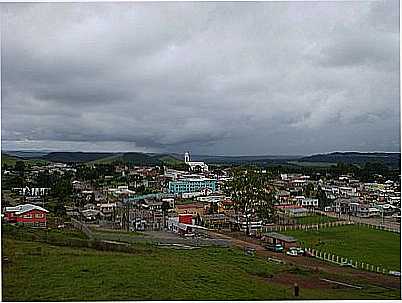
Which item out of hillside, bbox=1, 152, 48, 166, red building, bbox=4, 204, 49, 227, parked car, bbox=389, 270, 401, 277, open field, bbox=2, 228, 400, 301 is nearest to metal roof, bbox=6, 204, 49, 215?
red building, bbox=4, 204, 49, 227

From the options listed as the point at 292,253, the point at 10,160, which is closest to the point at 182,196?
the point at 292,253

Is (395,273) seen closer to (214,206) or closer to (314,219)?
(314,219)

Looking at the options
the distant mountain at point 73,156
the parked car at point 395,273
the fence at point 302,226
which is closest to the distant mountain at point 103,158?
the distant mountain at point 73,156

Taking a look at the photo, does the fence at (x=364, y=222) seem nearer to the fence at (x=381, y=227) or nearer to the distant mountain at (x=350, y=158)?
the fence at (x=381, y=227)

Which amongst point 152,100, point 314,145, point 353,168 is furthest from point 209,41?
point 353,168

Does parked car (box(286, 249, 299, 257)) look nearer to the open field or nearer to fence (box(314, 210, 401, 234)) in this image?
the open field

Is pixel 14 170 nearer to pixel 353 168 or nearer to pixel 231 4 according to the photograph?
pixel 231 4
